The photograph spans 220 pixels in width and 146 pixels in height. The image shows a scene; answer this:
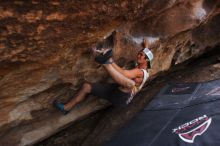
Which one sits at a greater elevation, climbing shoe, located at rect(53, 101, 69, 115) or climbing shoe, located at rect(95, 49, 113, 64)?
climbing shoe, located at rect(95, 49, 113, 64)

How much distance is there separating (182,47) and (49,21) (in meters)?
3.15

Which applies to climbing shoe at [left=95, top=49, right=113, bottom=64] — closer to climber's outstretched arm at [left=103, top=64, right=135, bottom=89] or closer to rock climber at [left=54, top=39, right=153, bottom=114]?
climber's outstretched arm at [left=103, top=64, right=135, bottom=89]

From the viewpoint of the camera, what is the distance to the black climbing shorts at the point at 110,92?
4.32 meters

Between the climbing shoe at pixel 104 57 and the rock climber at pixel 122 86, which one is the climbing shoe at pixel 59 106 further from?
the climbing shoe at pixel 104 57

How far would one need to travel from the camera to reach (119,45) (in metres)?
4.41

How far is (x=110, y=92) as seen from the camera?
4.38m

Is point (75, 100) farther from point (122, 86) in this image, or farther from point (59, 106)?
point (122, 86)

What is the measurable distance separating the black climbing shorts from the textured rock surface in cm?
18

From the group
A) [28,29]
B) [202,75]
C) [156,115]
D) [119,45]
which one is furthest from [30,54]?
[202,75]

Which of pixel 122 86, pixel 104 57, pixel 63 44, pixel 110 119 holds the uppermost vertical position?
pixel 63 44

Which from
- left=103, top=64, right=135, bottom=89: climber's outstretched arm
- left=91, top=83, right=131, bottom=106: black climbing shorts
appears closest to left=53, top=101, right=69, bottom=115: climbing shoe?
left=91, top=83, right=131, bottom=106: black climbing shorts

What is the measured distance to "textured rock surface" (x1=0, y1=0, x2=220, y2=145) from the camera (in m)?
2.95

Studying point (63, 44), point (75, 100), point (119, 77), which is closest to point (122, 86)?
point (119, 77)

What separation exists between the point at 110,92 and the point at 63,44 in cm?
122
